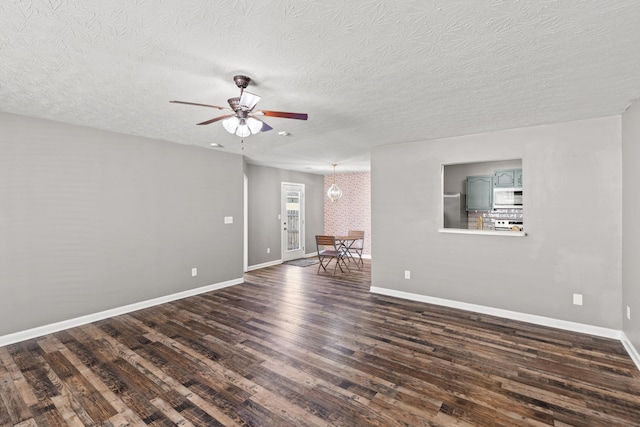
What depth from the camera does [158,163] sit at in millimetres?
4438

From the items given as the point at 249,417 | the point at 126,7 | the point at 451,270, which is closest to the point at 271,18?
the point at 126,7

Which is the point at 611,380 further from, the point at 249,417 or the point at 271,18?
the point at 271,18

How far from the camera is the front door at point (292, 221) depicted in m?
7.86

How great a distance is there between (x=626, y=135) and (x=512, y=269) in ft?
5.89

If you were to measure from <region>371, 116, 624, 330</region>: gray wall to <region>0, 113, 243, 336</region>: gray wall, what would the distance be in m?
3.14

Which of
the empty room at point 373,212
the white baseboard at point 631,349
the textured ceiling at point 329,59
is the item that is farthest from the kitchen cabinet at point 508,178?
the white baseboard at point 631,349

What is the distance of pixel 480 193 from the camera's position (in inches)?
217

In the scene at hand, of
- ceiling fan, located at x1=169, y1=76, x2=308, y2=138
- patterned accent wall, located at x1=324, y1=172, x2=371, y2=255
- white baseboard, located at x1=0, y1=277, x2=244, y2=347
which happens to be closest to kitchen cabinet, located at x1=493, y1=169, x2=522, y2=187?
patterned accent wall, located at x1=324, y1=172, x2=371, y2=255

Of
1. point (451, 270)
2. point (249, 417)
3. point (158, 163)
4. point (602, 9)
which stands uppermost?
point (602, 9)

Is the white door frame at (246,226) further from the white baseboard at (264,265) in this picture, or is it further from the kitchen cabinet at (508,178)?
the kitchen cabinet at (508,178)

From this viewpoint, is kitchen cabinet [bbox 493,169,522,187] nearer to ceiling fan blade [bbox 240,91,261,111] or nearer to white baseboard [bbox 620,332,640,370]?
white baseboard [bbox 620,332,640,370]

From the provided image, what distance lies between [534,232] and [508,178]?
1.93 m

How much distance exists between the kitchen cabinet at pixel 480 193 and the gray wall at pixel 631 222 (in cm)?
230

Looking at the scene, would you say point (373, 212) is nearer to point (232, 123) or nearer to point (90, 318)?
point (232, 123)
